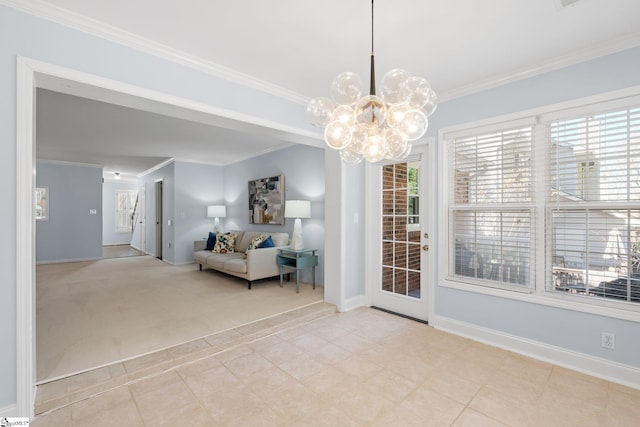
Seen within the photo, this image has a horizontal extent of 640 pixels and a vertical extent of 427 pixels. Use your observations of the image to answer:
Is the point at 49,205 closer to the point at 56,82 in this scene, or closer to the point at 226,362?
the point at 56,82

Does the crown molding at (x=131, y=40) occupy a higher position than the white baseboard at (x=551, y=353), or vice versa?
the crown molding at (x=131, y=40)

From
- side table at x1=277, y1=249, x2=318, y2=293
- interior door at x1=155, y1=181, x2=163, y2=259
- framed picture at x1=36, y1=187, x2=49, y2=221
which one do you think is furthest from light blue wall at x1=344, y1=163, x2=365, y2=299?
framed picture at x1=36, y1=187, x2=49, y2=221

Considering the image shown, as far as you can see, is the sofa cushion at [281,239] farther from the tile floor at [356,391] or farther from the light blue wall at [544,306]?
the light blue wall at [544,306]

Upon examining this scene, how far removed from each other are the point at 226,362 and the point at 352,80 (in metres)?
2.38

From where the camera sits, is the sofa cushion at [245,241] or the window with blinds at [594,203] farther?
the sofa cushion at [245,241]

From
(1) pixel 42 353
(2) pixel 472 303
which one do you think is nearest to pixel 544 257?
(2) pixel 472 303

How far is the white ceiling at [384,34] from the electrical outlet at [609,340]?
7.15 feet

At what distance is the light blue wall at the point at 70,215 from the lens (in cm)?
697

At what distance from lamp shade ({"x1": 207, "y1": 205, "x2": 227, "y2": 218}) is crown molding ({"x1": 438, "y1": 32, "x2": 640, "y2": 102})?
5500mm

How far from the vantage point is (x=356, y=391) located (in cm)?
209

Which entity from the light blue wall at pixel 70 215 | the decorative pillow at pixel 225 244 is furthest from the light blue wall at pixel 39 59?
the light blue wall at pixel 70 215

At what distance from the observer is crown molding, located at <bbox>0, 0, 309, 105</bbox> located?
1.84 metres

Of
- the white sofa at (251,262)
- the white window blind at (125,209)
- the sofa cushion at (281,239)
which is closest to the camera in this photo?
the white sofa at (251,262)

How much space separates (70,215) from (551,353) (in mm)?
9497
